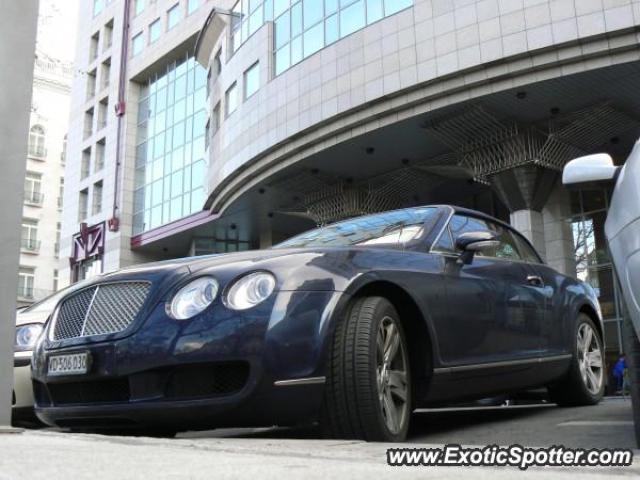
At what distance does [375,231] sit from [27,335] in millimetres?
3122

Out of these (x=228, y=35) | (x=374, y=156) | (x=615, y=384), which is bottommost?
(x=615, y=384)

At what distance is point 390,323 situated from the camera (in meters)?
3.49

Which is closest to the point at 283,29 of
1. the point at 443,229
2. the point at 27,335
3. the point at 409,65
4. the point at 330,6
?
the point at 330,6

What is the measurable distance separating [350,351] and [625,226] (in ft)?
4.16

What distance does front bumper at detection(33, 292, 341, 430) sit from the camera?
3.08 m

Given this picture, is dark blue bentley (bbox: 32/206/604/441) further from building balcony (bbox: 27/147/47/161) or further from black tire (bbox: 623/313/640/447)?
building balcony (bbox: 27/147/47/161)

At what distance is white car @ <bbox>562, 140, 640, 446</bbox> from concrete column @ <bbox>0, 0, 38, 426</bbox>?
299cm

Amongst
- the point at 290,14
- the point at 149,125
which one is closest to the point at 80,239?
the point at 149,125

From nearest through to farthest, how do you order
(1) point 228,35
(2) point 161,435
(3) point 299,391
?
(3) point 299,391, (2) point 161,435, (1) point 228,35

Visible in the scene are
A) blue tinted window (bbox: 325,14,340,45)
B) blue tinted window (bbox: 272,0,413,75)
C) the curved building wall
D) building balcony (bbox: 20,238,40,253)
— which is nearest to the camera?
the curved building wall

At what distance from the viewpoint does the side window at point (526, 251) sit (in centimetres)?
548

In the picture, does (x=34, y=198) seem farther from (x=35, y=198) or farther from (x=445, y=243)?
(x=445, y=243)

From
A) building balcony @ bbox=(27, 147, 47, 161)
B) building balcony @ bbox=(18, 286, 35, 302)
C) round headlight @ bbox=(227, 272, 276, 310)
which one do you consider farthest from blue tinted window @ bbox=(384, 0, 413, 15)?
building balcony @ bbox=(27, 147, 47, 161)

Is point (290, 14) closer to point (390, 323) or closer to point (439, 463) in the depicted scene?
point (390, 323)
